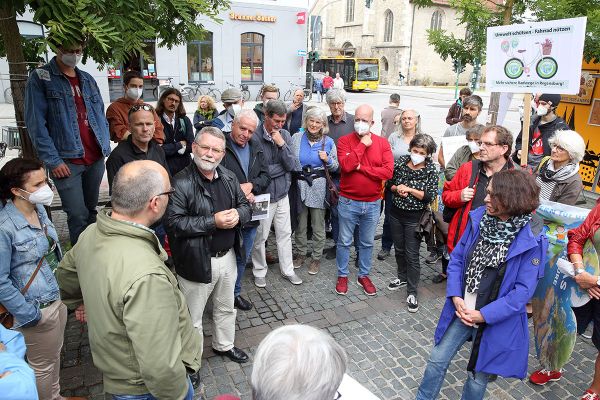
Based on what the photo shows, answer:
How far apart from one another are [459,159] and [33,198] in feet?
12.9

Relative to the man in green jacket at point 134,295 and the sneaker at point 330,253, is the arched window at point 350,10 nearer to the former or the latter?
the sneaker at point 330,253

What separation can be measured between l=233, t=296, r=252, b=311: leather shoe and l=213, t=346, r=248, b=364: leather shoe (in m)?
0.79

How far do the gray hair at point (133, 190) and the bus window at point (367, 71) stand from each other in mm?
34702

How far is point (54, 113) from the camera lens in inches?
149

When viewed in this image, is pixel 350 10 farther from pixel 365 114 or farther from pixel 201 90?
pixel 365 114

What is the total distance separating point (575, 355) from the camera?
3.82 metres

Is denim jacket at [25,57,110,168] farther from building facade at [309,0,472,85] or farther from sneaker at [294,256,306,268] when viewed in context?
building facade at [309,0,472,85]

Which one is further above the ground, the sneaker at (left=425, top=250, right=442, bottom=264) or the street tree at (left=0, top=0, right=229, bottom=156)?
the street tree at (left=0, top=0, right=229, bottom=156)

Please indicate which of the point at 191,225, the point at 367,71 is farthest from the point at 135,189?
the point at 367,71

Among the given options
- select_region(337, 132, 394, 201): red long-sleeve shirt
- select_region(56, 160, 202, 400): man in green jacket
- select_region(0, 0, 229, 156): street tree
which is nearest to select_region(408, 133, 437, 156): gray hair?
select_region(337, 132, 394, 201): red long-sleeve shirt

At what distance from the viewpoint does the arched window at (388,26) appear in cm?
5138

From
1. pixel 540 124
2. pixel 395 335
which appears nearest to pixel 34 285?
pixel 395 335

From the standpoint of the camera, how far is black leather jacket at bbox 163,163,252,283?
2.93m

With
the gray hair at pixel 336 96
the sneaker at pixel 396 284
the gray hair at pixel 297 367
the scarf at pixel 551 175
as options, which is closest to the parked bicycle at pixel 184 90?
the gray hair at pixel 336 96
